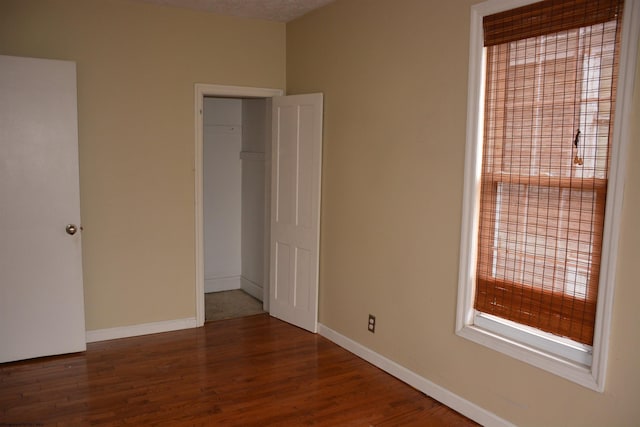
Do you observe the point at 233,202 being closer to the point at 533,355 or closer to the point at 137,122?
the point at 137,122

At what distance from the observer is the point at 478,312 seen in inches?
124

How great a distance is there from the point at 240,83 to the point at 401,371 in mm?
2885

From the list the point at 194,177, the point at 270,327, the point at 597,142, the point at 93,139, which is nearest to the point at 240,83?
the point at 194,177

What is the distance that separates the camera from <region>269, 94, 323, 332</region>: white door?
14.7 ft

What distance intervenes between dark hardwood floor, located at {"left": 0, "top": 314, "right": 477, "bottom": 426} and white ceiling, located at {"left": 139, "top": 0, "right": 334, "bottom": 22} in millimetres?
2816

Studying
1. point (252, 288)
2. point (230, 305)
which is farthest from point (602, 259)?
point (252, 288)

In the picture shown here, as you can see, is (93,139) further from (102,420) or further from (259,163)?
(102,420)

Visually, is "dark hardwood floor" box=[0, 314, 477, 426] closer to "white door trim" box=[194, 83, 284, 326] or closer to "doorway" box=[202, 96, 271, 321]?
"white door trim" box=[194, 83, 284, 326]

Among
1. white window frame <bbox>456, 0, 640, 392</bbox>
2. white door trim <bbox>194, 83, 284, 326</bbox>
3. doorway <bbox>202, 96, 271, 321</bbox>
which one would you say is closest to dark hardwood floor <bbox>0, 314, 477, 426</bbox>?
white door trim <bbox>194, 83, 284, 326</bbox>

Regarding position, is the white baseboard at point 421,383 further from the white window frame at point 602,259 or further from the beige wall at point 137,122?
the beige wall at point 137,122

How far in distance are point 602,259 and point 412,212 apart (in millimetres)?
1325

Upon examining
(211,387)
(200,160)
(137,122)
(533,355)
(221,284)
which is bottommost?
(211,387)

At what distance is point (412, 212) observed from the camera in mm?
3502

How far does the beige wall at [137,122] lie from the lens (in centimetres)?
407
